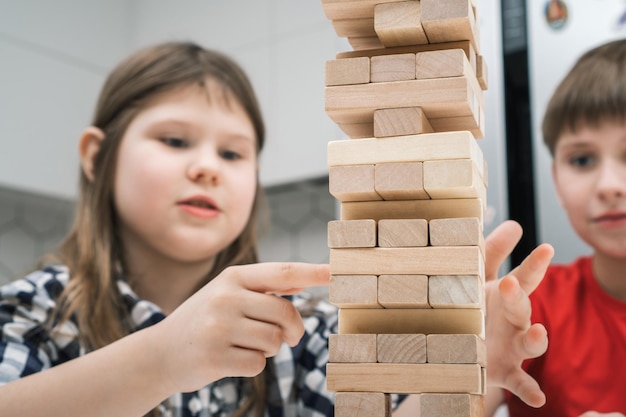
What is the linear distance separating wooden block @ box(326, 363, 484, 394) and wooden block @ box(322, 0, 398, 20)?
261mm

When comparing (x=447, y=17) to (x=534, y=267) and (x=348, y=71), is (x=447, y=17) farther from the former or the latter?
(x=534, y=267)

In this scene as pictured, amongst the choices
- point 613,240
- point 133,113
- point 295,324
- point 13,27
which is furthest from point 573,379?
point 13,27

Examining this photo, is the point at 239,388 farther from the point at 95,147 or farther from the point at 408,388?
the point at 408,388

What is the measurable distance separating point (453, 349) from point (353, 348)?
0.23 feet

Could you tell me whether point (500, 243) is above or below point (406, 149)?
below

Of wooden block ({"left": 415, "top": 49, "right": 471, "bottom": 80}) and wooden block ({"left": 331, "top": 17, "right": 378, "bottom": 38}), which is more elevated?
wooden block ({"left": 331, "top": 17, "right": 378, "bottom": 38})

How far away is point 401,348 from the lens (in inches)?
19.5

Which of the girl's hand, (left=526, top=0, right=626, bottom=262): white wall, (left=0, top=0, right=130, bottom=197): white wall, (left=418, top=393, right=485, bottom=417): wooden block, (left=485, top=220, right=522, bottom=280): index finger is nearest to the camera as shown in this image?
(left=418, top=393, right=485, bottom=417): wooden block

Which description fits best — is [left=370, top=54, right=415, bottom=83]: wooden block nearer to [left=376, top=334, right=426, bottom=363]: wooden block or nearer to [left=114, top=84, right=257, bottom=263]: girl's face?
[left=376, top=334, right=426, bottom=363]: wooden block

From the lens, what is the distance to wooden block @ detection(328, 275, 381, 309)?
500mm

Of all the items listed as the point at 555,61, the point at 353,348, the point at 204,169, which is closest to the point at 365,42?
the point at 353,348

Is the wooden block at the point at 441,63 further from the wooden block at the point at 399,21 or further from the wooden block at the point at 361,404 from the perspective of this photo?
the wooden block at the point at 361,404

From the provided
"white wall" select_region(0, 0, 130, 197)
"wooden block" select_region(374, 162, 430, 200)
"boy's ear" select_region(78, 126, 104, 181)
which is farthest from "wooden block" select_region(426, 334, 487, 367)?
"white wall" select_region(0, 0, 130, 197)

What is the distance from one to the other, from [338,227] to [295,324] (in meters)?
0.12
